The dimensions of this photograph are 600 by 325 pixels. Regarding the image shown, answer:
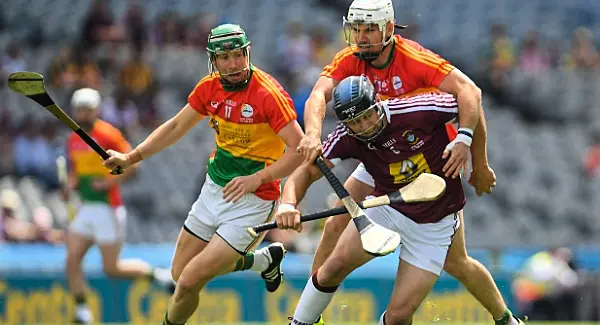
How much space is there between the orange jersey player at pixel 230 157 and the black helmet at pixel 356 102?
27.5 inches

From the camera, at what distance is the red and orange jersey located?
23.0 ft

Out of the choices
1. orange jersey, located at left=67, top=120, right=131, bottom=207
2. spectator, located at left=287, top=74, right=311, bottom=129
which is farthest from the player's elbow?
spectator, located at left=287, top=74, right=311, bottom=129

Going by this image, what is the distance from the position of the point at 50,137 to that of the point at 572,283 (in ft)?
20.6

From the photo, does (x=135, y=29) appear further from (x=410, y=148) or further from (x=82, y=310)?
(x=410, y=148)

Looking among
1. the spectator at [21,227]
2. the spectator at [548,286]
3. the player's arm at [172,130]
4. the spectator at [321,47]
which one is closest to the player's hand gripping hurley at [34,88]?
the player's arm at [172,130]

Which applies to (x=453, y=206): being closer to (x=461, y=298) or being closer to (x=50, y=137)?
(x=461, y=298)

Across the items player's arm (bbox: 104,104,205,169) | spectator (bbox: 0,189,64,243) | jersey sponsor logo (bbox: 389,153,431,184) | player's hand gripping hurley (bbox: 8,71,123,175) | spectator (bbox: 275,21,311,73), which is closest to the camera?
jersey sponsor logo (bbox: 389,153,431,184)

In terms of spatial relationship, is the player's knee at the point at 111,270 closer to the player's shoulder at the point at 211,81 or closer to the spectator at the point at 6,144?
Result: the spectator at the point at 6,144

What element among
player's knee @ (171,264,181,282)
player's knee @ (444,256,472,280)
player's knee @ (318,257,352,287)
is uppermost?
player's knee @ (318,257,352,287)

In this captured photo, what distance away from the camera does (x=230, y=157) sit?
7609 millimetres

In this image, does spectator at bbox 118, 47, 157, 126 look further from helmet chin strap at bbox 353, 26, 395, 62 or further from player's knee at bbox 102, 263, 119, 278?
helmet chin strap at bbox 353, 26, 395, 62

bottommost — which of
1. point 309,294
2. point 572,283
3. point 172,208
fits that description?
point 572,283

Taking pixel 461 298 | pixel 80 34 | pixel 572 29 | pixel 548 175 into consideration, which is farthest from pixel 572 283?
pixel 80 34

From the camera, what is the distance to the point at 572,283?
517 inches
